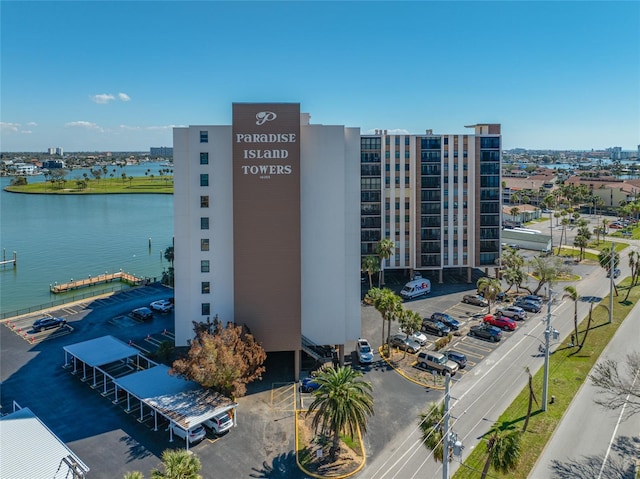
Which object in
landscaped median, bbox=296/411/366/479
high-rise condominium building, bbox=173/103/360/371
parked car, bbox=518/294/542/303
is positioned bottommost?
landscaped median, bbox=296/411/366/479

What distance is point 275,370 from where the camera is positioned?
1515 inches

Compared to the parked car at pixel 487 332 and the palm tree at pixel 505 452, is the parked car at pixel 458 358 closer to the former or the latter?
the parked car at pixel 487 332

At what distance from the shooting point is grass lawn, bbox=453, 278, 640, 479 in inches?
1026

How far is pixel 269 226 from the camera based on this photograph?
36.2m

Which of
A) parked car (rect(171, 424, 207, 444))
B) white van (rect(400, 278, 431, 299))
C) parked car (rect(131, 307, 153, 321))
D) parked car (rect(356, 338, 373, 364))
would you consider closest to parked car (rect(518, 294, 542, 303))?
white van (rect(400, 278, 431, 299))

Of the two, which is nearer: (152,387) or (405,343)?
(152,387)

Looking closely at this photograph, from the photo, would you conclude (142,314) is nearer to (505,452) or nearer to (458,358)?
(458,358)

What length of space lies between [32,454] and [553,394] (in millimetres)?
35276

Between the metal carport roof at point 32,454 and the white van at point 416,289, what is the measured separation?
143 feet

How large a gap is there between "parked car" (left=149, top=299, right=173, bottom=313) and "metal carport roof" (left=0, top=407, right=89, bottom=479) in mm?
26937

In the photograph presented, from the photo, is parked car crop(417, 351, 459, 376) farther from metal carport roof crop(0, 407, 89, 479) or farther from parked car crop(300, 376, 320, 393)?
metal carport roof crop(0, 407, 89, 479)

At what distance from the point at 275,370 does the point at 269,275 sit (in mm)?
8877

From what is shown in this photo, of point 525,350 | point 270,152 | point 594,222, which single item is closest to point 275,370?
point 270,152

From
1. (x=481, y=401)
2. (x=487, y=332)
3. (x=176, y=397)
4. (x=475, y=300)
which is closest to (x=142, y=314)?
(x=176, y=397)
